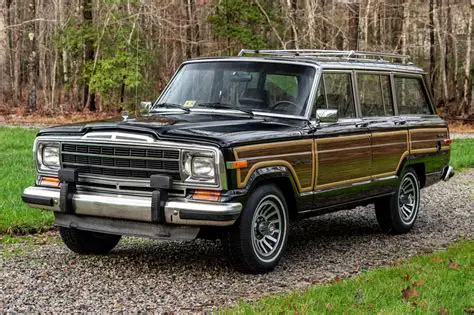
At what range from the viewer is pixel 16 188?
→ 1127cm

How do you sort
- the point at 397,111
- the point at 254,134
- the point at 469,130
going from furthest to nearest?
the point at 469,130
the point at 397,111
the point at 254,134

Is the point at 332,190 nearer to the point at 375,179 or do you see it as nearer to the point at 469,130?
the point at 375,179

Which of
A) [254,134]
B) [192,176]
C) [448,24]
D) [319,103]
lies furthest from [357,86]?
[448,24]

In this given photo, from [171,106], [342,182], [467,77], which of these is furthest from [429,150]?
[467,77]

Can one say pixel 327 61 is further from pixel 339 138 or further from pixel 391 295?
pixel 391 295

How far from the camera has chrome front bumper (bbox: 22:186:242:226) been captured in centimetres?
623

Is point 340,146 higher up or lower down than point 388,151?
higher up

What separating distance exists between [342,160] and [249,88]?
4.13 ft

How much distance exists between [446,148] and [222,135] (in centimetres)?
488

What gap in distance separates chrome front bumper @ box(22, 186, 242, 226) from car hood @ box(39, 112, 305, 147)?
539 mm

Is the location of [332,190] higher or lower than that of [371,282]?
higher

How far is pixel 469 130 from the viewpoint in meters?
31.7

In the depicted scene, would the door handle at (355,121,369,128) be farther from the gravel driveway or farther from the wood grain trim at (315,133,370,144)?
the gravel driveway

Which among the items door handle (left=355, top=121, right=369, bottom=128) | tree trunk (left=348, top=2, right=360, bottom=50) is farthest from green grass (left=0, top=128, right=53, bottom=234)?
tree trunk (left=348, top=2, right=360, bottom=50)
